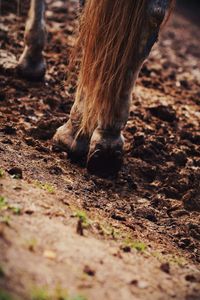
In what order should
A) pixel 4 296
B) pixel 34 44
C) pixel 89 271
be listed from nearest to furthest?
pixel 4 296 → pixel 89 271 → pixel 34 44

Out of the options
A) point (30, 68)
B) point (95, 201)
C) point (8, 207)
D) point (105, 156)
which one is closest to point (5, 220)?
point (8, 207)

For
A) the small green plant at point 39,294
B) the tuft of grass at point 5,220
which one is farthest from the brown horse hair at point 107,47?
the small green plant at point 39,294

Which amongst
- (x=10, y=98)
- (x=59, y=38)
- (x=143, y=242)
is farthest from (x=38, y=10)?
(x=143, y=242)

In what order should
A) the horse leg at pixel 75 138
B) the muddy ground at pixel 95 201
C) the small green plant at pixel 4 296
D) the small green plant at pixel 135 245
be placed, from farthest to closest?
1. the horse leg at pixel 75 138
2. the small green plant at pixel 135 245
3. the muddy ground at pixel 95 201
4. the small green plant at pixel 4 296

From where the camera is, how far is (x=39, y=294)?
1.64 metres

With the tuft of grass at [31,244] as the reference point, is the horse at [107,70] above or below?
above

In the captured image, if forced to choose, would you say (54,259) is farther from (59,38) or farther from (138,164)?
(59,38)

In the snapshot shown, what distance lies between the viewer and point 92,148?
9.34ft

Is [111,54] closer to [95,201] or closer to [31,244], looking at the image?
[95,201]

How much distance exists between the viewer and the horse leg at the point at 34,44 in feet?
12.7

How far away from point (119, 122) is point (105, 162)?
0.26m

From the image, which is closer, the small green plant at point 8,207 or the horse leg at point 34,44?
the small green plant at point 8,207

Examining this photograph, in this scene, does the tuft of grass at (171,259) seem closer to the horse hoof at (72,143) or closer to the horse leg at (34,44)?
the horse hoof at (72,143)

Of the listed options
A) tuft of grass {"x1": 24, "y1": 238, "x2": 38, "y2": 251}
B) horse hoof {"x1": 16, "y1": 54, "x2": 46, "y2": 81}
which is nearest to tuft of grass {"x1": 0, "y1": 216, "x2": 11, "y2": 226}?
tuft of grass {"x1": 24, "y1": 238, "x2": 38, "y2": 251}
